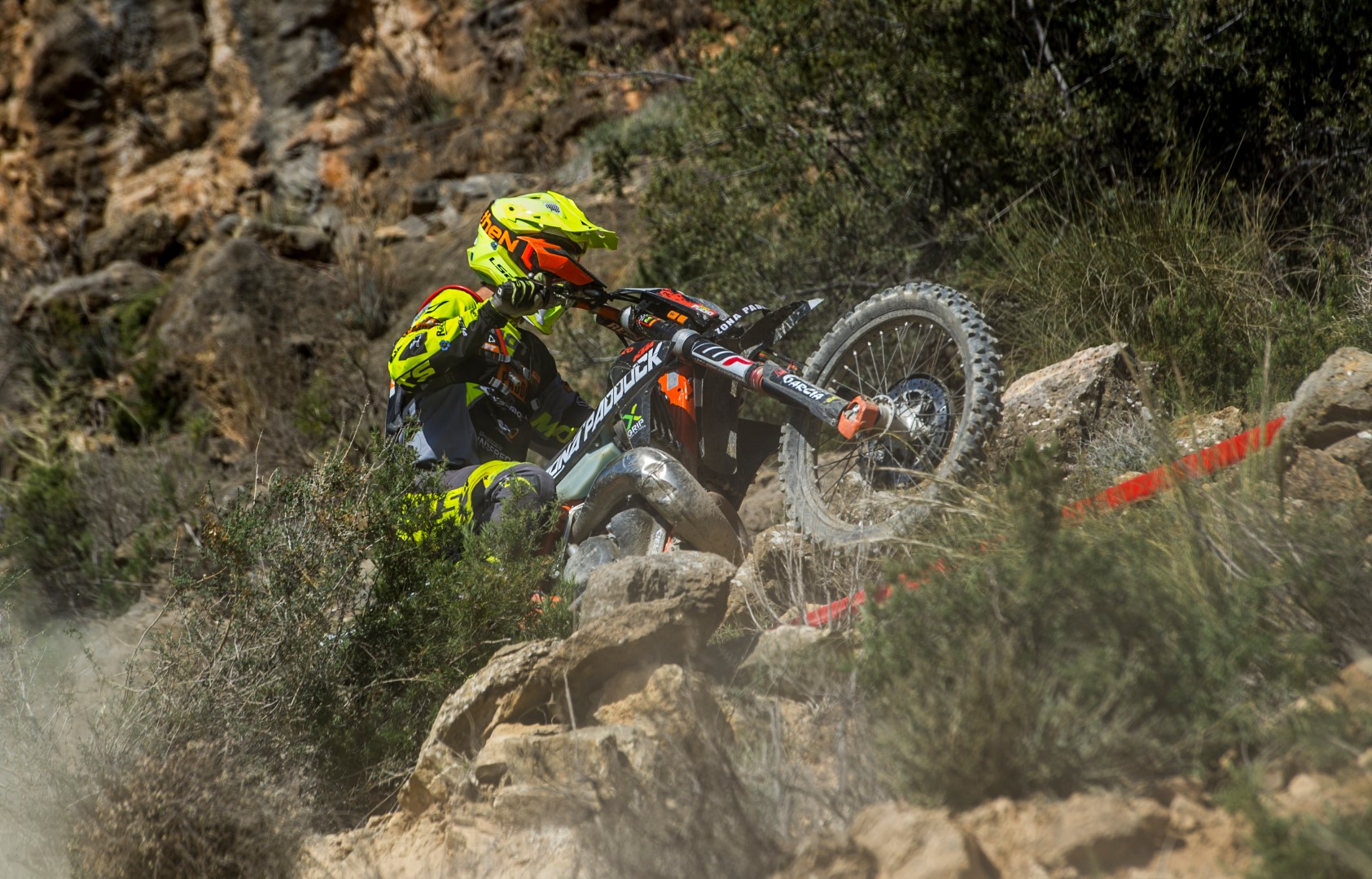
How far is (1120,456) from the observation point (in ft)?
13.0

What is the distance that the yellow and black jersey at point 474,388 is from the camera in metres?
4.84

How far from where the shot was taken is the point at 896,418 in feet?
13.1

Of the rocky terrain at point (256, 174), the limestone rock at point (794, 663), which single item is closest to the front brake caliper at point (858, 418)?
the limestone rock at point (794, 663)

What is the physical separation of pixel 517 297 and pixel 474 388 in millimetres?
690

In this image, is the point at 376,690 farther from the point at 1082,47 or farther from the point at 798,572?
Result: the point at 1082,47

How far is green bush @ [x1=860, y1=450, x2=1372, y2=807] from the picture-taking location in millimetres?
2244

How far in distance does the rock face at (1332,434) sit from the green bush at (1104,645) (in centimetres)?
28

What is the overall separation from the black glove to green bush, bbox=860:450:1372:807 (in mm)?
2358

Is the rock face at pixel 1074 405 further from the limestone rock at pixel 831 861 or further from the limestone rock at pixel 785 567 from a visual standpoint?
the limestone rock at pixel 831 861

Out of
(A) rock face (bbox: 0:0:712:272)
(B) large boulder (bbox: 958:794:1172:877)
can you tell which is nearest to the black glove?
(B) large boulder (bbox: 958:794:1172:877)

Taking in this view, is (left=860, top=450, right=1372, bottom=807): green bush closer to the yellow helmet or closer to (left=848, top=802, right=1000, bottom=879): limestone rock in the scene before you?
(left=848, top=802, right=1000, bottom=879): limestone rock

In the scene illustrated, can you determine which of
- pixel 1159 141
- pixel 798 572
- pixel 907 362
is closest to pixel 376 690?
pixel 798 572

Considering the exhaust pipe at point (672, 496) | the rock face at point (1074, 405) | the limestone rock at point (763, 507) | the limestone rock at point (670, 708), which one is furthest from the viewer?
the limestone rock at point (763, 507)

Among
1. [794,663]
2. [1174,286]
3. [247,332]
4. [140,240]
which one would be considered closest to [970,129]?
[1174,286]
